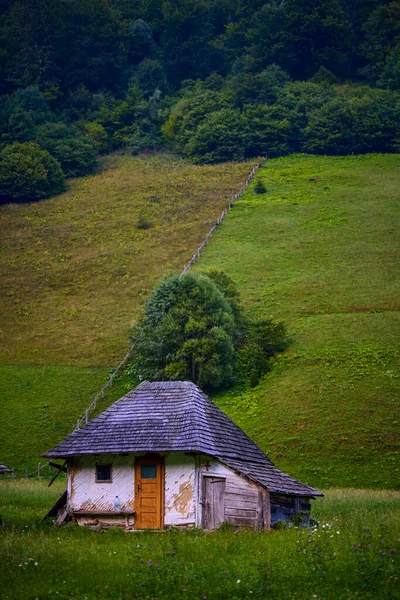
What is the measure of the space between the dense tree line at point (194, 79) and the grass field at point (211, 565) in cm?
9346

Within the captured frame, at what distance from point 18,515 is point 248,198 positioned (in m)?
74.9

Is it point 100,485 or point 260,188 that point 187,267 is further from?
point 100,485

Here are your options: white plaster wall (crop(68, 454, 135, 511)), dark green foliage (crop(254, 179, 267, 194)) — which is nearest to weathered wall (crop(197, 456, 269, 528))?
white plaster wall (crop(68, 454, 135, 511))

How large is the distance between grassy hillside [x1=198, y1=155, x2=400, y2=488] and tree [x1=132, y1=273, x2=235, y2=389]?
2582 millimetres

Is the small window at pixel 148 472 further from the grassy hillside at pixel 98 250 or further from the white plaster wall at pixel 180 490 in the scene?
the grassy hillside at pixel 98 250

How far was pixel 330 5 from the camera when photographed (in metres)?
154

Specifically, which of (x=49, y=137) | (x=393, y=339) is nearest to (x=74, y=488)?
(x=393, y=339)

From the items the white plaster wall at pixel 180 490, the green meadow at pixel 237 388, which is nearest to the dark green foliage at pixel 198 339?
the green meadow at pixel 237 388

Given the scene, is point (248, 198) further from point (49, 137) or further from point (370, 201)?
point (49, 137)

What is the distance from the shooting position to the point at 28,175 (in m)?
112

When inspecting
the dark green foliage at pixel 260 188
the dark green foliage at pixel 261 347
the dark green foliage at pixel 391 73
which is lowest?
the dark green foliage at pixel 261 347

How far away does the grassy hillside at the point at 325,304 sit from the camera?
46.8m

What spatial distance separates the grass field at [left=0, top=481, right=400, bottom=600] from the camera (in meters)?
18.9

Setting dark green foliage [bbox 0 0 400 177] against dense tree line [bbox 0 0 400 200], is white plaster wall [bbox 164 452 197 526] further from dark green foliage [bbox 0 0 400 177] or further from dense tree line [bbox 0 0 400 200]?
dark green foliage [bbox 0 0 400 177]
